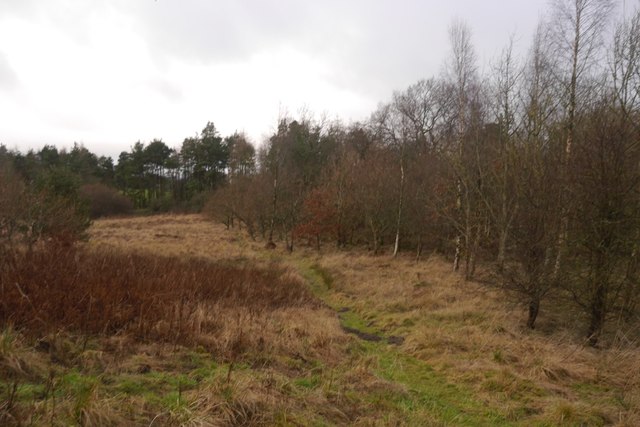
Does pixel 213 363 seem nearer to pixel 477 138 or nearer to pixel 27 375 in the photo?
pixel 27 375

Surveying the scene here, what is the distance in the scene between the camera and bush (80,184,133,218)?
4003 centimetres

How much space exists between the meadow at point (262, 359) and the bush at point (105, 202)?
Result: 116ft

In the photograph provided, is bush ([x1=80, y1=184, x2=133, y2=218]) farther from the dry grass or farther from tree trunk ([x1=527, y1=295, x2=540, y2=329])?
tree trunk ([x1=527, y1=295, x2=540, y2=329])

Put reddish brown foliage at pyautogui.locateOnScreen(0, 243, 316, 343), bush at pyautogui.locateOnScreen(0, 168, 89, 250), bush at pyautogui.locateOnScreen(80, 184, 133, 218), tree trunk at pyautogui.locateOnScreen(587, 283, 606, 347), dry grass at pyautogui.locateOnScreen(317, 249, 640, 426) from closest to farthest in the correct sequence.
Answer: dry grass at pyautogui.locateOnScreen(317, 249, 640, 426) → reddish brown foliage at pyautogui.locateOnScreen(0, 243, 316, 343) → tree trunk at pyautogui.locateOnScreen(587, 283, 606, 347) → bush at pyautogui.locateOnScreen(0, 168, 89, 250) → bush at pyautogui.locateOnScreen(80, 184, 133, 218)

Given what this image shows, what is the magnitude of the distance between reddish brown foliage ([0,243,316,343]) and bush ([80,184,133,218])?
3514cm

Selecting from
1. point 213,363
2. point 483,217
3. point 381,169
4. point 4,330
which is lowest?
point 213,363

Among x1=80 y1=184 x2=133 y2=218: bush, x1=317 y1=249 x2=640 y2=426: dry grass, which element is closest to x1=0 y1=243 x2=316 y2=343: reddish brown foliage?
x1=317 y1=249 x2=640 y2=426: dry grass

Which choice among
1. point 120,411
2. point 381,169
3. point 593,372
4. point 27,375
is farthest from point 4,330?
point 381,169

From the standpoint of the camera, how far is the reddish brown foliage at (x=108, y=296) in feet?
17.8

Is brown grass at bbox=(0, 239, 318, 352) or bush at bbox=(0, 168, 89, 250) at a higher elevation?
bush at bbox=(0, 168, 89, 250)

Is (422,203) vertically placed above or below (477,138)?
below

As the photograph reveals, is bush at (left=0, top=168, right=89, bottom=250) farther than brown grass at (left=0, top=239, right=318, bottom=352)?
Yes

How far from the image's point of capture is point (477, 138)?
1375 centimetres

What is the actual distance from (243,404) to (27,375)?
223 cm
